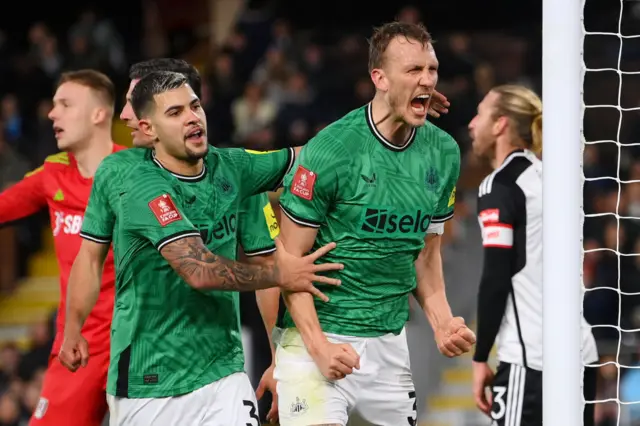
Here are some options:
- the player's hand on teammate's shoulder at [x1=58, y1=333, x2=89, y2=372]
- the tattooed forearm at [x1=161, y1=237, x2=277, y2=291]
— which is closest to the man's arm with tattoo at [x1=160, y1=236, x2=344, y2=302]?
the tattooed forearm at [x1=161, y1=237, x2=277, y2=291]

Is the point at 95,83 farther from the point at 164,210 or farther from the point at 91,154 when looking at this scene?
the point at 164,210

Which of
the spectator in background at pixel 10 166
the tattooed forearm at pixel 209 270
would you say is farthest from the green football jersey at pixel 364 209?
the spectator in background at pixel 10 166

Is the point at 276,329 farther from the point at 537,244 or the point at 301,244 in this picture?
the point at 537,244

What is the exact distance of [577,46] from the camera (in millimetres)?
4371

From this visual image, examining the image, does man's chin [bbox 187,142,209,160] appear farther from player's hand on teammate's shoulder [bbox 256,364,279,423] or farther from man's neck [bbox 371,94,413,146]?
player's hand on teammate's shoulder [bbox 256,364,279,423]

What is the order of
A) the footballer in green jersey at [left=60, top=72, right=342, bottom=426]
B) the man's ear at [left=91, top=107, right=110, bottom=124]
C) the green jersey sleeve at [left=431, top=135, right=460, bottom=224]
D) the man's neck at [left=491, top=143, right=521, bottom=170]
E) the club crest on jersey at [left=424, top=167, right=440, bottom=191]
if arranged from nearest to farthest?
the footballer in green jersey at [left=60, top=72, right=342, bottom=426] < the club crest on jersey at [left=424, top=167, right=440, bottom=191] < the green jersey sleeve at [left=431, top=135, right=460, bottom=224] < the man's ear at [left=91, top=107, right=110, bottom=124] < the man's neck at [left=491, top=143, right=521, bottom=170]

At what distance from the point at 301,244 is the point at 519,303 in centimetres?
177

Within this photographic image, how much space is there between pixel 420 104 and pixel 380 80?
0.60 feet

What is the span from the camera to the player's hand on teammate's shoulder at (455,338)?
4.53 metres

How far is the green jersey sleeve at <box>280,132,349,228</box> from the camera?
14.5 feet

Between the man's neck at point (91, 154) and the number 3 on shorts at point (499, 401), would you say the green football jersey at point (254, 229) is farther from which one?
the number 3 on shorts at point (499, 401)

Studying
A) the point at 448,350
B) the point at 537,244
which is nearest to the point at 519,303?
the point at 537,244

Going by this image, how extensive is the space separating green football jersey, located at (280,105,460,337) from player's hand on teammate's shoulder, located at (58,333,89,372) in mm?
858

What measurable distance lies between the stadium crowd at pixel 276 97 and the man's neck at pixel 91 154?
4084mm
